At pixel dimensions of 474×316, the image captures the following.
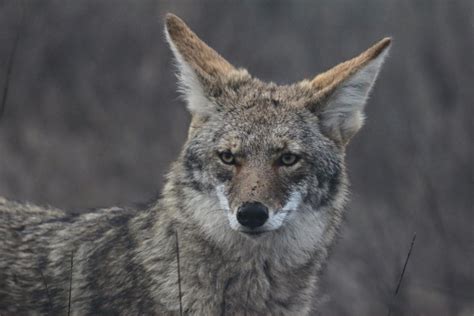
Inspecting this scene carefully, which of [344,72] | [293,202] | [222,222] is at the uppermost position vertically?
[344,72]

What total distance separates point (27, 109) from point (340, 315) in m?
6.06

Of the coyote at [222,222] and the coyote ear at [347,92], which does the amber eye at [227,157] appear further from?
the coyote ear at [347,92]

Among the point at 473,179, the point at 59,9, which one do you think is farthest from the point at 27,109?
the point at 473,179

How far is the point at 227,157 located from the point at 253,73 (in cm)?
1015

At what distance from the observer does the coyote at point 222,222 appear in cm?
679

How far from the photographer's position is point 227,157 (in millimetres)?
6828

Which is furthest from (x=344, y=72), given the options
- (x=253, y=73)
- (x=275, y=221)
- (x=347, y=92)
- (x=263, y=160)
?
(x=253, y=73)

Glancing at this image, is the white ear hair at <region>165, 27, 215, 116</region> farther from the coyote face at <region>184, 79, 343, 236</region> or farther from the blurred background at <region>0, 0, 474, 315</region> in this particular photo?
the blurred background at <region>0, 0, 474, 315</region>

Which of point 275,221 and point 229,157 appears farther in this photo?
point 229,157

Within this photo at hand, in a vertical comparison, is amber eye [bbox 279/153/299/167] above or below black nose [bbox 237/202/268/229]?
above

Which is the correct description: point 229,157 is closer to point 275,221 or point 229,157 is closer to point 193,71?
point 275,221

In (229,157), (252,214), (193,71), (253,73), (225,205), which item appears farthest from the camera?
(253,73)

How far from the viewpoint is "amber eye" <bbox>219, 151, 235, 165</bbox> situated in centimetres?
680

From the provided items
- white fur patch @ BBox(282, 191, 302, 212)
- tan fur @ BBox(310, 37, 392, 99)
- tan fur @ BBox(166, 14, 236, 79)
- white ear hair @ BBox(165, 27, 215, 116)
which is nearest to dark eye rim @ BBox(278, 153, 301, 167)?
white fur patch @ BBox(282, 191, 302, 212)
